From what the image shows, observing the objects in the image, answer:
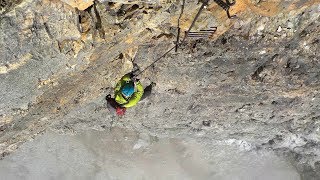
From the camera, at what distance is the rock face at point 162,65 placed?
386 centimetres

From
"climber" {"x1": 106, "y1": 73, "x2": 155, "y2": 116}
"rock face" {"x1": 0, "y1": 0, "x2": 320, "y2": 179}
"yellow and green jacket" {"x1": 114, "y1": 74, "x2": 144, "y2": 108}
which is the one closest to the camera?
"rock face" {"x1": 0, "y1": 0, "x2": 320, "y2": 179}

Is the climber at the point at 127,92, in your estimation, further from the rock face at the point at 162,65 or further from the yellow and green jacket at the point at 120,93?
the rock face at the point at 162,65

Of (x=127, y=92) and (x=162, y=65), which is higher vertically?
(x=162, y=65)

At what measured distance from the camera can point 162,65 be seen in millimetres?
5500

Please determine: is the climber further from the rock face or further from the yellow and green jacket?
the rock face

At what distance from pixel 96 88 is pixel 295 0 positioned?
3250mm

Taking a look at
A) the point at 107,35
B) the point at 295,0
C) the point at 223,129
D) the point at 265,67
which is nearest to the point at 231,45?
the point at 265,67

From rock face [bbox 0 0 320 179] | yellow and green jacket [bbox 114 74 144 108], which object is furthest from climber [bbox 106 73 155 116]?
rock face [bbox 0 0 320 179]

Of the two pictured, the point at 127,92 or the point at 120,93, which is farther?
the point at 120,93

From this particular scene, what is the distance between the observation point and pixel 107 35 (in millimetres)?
4211

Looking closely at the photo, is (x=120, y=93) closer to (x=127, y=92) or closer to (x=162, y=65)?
(x=127, y=92)

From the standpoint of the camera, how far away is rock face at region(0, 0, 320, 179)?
3863mm

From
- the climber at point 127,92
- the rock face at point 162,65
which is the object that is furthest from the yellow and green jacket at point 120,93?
the rock face at point 162,65

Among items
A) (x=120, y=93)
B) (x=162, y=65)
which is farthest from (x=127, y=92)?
(x=162, y=65)
